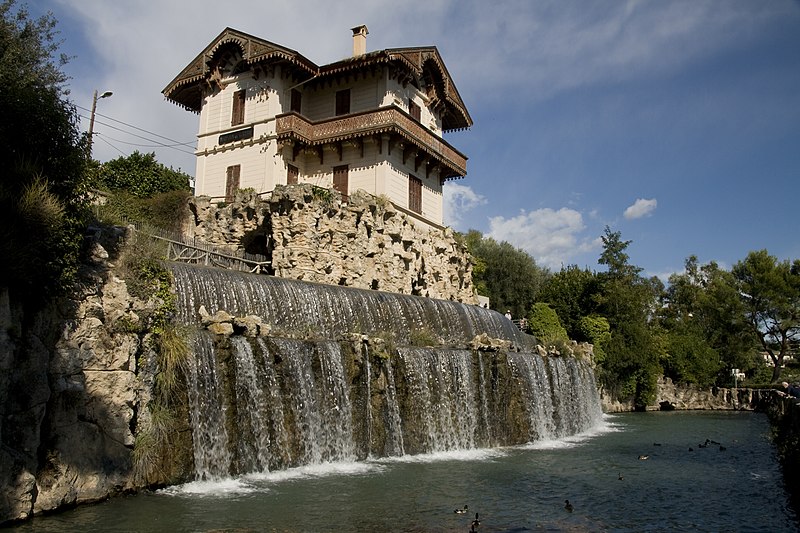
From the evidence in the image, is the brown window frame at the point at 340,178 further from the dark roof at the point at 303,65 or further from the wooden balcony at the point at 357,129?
the dark roof at the point at 303,65

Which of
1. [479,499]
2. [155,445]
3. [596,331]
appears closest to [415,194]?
[596,331]

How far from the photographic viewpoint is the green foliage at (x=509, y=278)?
54.7m

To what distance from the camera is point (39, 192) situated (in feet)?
33.2

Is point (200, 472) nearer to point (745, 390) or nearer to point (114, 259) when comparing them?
point (114, 259)

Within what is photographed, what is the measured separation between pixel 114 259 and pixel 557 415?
53.5 ft

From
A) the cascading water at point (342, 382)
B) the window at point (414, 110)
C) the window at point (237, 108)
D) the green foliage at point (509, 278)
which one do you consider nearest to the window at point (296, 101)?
the window at point (237, 108)

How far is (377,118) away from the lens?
27234 mm

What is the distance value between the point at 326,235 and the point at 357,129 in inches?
227

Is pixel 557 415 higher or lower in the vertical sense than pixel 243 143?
lower

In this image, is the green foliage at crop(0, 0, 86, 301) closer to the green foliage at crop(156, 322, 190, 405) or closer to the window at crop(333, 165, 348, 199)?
the green foliage at crop(156, 322, 190, 405)

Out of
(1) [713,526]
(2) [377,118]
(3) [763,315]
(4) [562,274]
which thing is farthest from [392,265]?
(3) [763,315]

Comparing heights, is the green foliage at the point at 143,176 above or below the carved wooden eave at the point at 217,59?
below

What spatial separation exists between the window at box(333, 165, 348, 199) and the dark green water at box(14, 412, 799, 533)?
49.1 feet

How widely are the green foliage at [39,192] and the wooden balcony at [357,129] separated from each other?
54.2 feet
